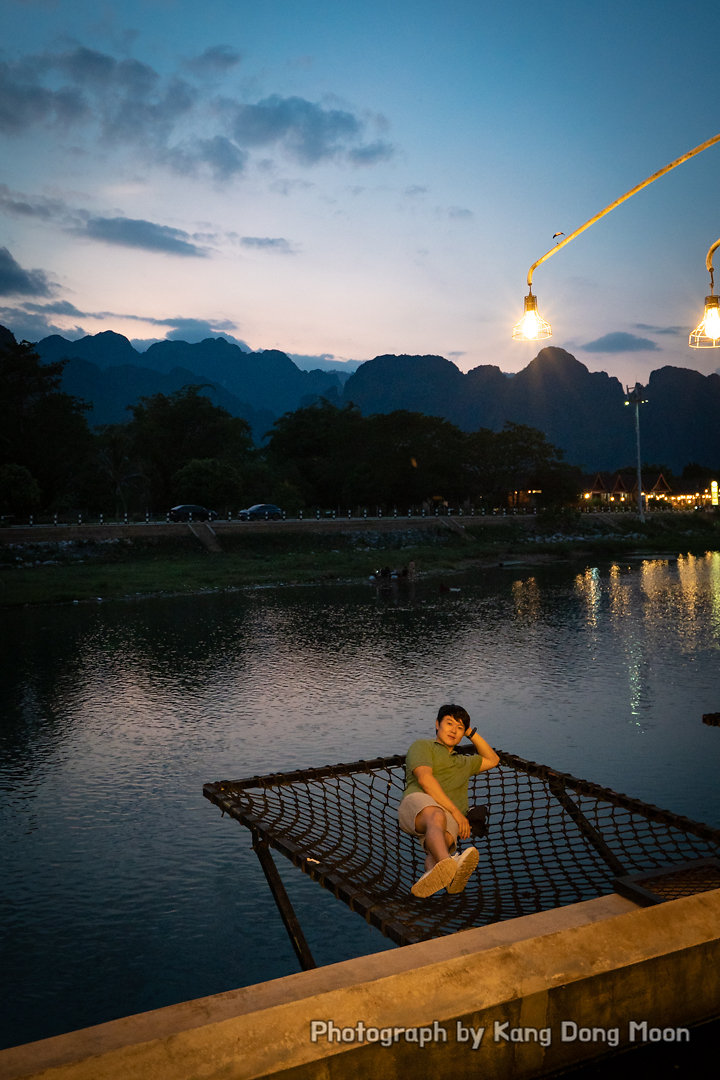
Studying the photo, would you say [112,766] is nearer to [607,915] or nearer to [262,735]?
[262,735]

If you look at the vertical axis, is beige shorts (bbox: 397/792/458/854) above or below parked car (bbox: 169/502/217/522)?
below

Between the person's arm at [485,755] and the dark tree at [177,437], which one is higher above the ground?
the dark tree at [177,437]

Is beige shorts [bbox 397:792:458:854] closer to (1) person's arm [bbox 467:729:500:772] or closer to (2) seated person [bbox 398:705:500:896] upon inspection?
(2) seated person [bbox 398:705:500:896]

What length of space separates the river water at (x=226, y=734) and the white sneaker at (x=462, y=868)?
1.73 m

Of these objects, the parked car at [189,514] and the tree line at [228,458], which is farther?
the tree line at [228,458]

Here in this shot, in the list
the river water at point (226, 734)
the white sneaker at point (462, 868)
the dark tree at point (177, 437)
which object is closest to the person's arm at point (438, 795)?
the white sneaker at point (462, 868)

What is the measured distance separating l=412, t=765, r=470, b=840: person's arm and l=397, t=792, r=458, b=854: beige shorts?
29mm

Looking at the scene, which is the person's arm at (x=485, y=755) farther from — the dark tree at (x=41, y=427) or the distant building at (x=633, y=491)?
the distant building at (x=633, y=491)

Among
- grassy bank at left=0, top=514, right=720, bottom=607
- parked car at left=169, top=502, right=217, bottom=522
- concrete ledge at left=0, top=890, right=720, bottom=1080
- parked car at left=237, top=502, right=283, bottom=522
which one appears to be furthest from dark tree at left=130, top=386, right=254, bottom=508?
concrete ledge at left=0, top=890, right=720, bottom=1080

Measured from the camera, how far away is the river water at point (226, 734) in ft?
20.7

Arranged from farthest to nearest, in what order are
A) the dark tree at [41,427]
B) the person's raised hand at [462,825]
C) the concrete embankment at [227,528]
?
the dark tree at [41,427] < the concrete embankment at [227,528] < the person's raised hand at [462,825]

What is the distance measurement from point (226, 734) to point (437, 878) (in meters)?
8.05

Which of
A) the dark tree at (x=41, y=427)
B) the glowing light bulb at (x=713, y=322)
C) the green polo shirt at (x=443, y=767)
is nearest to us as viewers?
the green polo shirt at (x=443, y=767)

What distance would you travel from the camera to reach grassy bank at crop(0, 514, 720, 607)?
3362 centimetres
